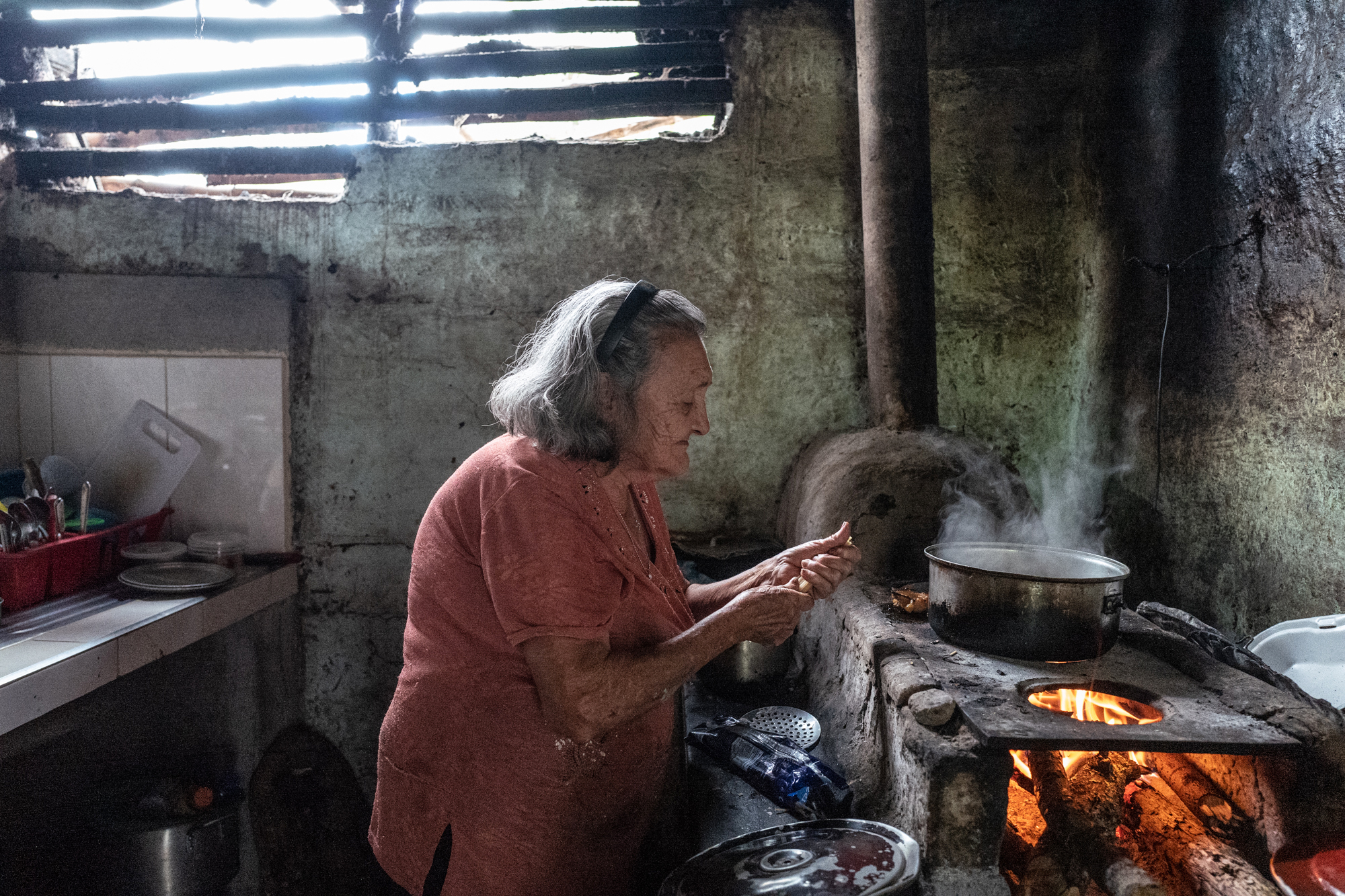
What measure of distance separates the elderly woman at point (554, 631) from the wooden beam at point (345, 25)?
247 centimetres

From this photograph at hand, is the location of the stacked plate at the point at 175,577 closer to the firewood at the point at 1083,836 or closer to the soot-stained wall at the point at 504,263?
the soot-stained wall at the point at 504,263

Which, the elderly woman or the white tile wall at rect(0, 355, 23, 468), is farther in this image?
the white tile wall at rect(0, 355, 23, 468)

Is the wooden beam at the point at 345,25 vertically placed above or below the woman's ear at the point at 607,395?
above

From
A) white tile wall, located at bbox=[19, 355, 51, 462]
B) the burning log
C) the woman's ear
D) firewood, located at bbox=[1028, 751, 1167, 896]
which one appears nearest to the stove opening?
firewood, located at bbox=[1028, 751, 1167, 896]

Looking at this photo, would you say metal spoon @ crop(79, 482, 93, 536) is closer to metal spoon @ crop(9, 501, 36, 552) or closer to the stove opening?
metal spoon @ crop(9, 501, 36, 552)

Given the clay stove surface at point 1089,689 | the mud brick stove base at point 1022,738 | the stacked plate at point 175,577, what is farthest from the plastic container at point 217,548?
the clay stove surface at point 1089,689

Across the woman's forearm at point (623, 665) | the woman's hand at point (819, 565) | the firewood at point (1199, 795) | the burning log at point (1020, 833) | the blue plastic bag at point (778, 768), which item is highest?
the woman's hand at point (819, 565)

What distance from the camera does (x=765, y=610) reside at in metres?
1.78

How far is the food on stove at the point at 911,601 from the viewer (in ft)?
8.04

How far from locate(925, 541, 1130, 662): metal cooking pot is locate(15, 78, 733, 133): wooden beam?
265 centimetres

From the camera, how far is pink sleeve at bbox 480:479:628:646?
1.48 metres

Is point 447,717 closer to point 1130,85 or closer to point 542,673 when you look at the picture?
point 542,673

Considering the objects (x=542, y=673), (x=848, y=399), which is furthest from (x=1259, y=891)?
(x=848, y=399)

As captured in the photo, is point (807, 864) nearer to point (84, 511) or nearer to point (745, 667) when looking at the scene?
point (745, 667)
